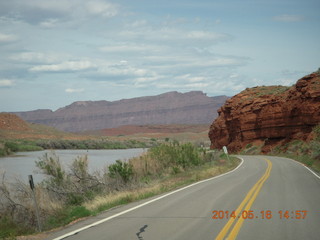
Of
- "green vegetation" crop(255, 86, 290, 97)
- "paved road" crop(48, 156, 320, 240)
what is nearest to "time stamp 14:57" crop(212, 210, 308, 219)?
"paved road" crop(48, 156, 320, 240)

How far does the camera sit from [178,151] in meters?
30.2

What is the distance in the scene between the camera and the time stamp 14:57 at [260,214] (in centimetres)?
1042

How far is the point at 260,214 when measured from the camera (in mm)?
10844

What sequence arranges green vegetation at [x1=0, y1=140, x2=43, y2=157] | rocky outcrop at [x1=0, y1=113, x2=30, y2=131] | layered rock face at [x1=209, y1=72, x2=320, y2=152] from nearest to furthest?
1. layered rock face at [x1=209, y1=72, x2=320, y2=152]
2. green vegetation at [x1=0, y1=140, x2=43, y2=157]
3. rocky outcrop at [x1=0, y1=113, x2=30, y2=131]

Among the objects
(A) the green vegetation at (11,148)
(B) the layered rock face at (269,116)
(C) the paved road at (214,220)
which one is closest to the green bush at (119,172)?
(C) the paved road at (214,220)

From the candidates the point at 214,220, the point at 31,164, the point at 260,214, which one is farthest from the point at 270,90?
the point at 214,220

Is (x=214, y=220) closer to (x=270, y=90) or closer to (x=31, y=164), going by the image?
(x=31, y=164)

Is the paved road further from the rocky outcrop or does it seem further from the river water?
the rocky outcrop

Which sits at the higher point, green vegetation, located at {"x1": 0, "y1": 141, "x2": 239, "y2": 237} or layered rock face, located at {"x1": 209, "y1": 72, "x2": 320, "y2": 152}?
layered rock face, located at {"x1": 209, "y1": 72, "x2": 320, "y2": 152}

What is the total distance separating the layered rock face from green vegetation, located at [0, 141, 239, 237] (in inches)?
1018

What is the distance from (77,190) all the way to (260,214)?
9536 mm

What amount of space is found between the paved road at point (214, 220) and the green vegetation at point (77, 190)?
1778 millimetres

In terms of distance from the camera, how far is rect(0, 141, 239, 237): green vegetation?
551 inches

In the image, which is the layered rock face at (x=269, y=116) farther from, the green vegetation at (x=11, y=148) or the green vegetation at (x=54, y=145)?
the green vegetation at (x=11, y=148)
